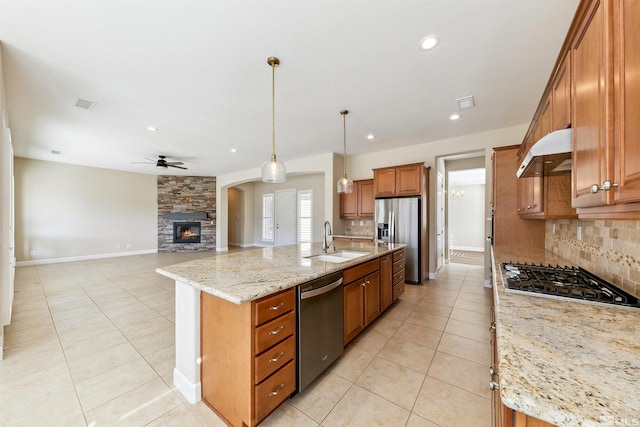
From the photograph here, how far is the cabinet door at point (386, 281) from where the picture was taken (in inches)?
113

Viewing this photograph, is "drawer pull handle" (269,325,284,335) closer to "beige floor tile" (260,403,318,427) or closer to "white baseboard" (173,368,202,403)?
"beige floor tile" (260,403,318,427)

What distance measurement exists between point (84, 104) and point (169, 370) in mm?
3480

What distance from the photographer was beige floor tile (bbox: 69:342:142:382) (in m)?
1.97

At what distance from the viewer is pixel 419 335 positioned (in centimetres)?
257

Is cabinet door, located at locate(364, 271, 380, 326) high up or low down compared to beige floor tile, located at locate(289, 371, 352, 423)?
up

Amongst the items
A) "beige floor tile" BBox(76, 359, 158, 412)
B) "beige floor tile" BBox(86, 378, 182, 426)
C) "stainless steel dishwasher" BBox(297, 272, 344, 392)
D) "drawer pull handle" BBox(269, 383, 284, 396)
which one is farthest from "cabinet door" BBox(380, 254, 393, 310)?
"beige floor tile" BBox(76, 359, 158, 412)

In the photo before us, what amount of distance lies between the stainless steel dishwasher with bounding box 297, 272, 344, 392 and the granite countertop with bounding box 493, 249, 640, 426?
107 centimetres

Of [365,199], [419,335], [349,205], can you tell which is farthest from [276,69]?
[349,205]

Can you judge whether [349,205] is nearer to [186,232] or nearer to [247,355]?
[247,355]

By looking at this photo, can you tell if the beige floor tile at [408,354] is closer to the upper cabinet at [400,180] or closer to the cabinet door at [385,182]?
the upper cabinet at [400,180]

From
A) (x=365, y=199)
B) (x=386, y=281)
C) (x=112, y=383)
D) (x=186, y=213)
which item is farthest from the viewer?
(x=186, y=213)

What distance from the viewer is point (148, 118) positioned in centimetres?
360

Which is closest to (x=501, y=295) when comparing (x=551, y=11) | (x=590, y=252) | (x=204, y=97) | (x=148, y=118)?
(x=590, y=252)

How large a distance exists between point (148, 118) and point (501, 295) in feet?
15.3
